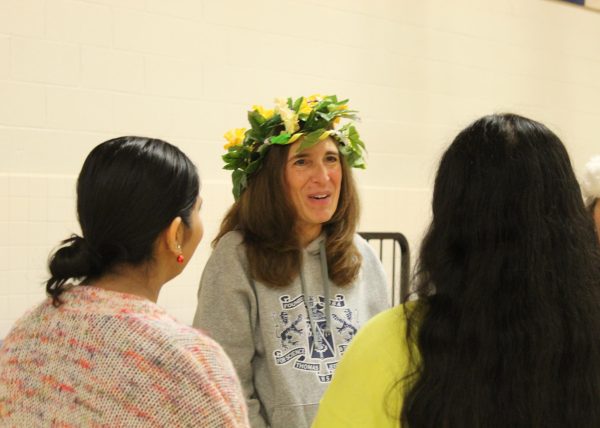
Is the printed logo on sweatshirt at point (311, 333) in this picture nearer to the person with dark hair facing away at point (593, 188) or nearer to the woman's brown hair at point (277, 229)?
the woman's brown hair at point (277, 229)

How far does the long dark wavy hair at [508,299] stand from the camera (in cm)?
118

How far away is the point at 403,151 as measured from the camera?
18.2 ft

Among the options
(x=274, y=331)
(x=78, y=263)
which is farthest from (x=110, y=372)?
(x=274, y=331)

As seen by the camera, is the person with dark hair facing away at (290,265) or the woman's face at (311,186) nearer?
the person with dark hair facing away at (290,265)

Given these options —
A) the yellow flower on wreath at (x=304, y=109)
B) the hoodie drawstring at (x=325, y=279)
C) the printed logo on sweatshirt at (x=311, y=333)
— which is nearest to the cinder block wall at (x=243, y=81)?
the yellow flower on wreath at (x=304, y=109)

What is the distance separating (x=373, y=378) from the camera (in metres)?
1.23

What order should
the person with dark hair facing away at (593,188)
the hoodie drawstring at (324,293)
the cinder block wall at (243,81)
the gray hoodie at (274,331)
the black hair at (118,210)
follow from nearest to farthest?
the black hair at (118,210) → the gray hoodie at (274,331) → the hoodie drawstring at (324,293) → the person with dark hair facing away at (593,188) → the cinder block wall at (243,81)

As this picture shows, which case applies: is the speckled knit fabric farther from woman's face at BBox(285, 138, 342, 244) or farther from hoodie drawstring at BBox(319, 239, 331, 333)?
woman's face at BBox(285, 138, 342, 244)

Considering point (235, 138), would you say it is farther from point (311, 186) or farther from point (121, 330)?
point (121, 330)

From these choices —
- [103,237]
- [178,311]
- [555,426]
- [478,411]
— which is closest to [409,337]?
[478,411]

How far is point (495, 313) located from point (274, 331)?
1.08m

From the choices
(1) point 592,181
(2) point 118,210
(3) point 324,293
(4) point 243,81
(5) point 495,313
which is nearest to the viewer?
(5) point 495,313

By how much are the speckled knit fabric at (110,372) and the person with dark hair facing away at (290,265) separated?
2.78 ft

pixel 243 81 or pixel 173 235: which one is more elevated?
pixel 243 81
